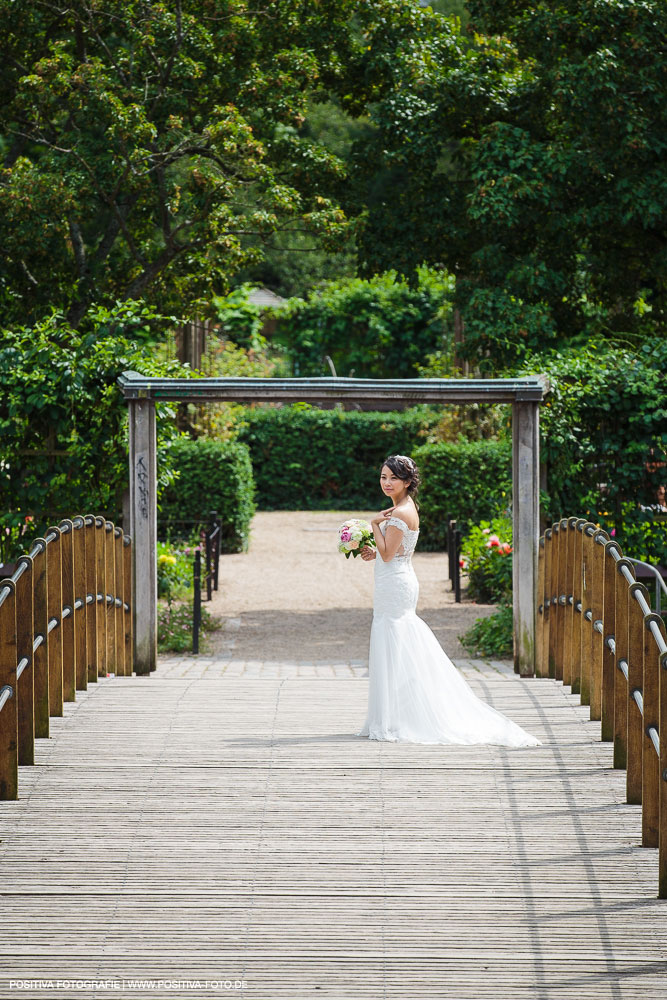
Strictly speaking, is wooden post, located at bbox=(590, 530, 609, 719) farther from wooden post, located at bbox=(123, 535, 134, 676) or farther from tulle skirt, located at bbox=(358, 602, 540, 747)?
wooden post, located at bbox=(123, 535, 134, 676)

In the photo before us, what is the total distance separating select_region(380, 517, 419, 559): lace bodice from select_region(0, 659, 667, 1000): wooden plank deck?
1.09 m

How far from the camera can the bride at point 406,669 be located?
22.8 feet

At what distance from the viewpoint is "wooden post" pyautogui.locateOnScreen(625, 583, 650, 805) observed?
5.53m

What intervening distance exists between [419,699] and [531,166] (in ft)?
27.8

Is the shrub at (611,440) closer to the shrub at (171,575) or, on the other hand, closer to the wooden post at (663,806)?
the shrub at (171,575)

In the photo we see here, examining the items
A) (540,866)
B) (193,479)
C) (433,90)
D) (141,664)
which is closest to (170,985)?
(540,866)

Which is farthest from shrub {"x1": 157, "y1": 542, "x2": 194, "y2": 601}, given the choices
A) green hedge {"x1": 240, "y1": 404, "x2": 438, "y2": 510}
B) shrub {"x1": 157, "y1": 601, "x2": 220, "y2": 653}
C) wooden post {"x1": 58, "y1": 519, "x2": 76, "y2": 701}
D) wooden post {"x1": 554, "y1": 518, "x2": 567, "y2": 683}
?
green hedge {"x1": 240, "y1": 404, "x2": 438, "y2": 510}

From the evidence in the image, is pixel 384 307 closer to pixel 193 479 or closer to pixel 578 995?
pixel 193 479

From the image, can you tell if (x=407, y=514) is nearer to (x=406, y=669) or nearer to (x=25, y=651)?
(x=406, y=669)

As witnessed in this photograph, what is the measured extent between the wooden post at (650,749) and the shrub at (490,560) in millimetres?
8193

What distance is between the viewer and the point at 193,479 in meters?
19.3

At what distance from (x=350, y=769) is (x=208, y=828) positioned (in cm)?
109

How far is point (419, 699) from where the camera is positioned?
7.02 metres

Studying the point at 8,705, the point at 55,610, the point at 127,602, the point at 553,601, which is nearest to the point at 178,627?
the point at 127,602
